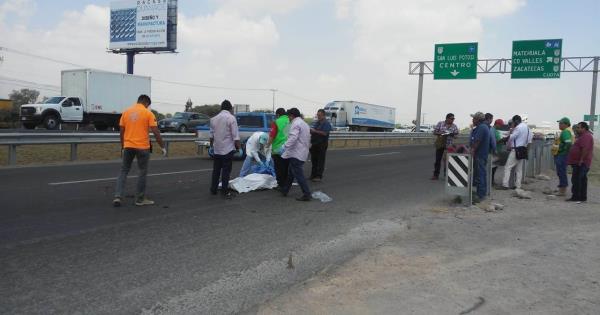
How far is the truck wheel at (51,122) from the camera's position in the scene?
1143 inches

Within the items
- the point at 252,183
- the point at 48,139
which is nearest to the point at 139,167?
the point at 252,183

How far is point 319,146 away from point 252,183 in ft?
9.37

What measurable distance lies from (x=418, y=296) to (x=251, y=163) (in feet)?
23.4

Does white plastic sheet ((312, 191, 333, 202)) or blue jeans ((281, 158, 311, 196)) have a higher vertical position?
blue jeans ((281, 158, 311, 196))

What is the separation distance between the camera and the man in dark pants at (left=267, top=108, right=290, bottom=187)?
10.6 meters

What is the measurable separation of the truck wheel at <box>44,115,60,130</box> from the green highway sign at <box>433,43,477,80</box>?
2464 cm

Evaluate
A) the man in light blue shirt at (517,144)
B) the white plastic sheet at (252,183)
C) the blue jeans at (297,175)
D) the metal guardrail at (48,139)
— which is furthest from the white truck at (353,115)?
the blue jeans at (297,175)

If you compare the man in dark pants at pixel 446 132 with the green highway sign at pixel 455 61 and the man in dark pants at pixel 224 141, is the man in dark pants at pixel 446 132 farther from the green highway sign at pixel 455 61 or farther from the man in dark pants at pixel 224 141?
the green highway sign at pixel 455 61

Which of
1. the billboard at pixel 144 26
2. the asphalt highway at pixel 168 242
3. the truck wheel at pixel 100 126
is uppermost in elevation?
the billboard at pixel 144 26

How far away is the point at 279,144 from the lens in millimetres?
10625

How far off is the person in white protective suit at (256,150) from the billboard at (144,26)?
38498 millimetres

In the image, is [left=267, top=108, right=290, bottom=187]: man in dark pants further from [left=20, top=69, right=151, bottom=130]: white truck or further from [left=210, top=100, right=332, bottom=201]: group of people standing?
[left=20, top=69, right=151, bottom=130]: white truck

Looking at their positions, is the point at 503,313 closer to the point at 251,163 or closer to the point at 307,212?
the point at 307,212

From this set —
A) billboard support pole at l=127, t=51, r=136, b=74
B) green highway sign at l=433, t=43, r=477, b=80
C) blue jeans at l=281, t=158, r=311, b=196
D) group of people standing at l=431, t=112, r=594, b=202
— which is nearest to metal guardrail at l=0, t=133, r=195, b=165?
blue jeans at l=281, t=158, r=311, b=196
